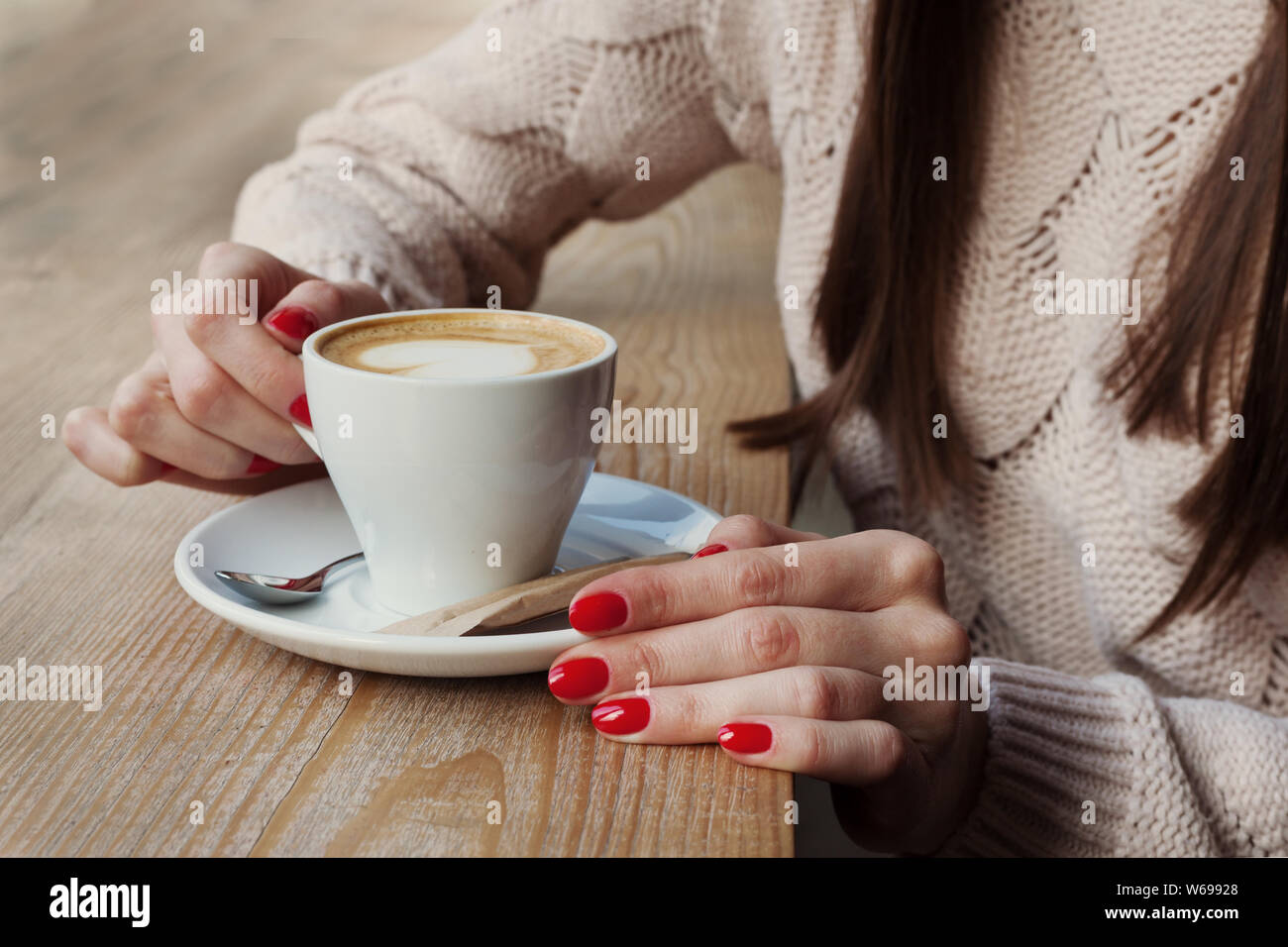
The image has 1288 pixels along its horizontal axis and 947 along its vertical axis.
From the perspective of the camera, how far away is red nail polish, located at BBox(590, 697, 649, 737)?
0.48 metres

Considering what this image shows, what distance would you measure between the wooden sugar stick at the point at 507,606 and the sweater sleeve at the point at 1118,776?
0.26 m

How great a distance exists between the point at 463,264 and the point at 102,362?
336 millimetres

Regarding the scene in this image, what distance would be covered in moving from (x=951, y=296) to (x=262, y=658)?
649mm

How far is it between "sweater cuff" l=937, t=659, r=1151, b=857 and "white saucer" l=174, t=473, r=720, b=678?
0.71 feet

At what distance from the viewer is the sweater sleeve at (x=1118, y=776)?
0.62 metres

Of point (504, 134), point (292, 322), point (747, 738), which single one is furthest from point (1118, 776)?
point (504, 134)

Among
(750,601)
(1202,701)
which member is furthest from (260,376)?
(1202,701)
